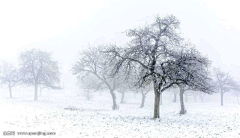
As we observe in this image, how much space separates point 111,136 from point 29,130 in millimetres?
6772

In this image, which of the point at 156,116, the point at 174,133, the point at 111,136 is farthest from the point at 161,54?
the point at 111,136

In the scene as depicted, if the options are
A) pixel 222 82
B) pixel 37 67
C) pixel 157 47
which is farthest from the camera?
pixel 222 82

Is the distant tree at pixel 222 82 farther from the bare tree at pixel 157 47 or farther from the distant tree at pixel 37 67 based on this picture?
the distant tree at pixel 37 67

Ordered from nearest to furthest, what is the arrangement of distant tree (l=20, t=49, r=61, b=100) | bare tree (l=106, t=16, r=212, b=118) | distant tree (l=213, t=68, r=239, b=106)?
bare tree (l=106, t=16, r=212, b=118), distant tree (l=20, t=49, r=61, b=100), distant tree (l=213, t=68, r=239, b=106)

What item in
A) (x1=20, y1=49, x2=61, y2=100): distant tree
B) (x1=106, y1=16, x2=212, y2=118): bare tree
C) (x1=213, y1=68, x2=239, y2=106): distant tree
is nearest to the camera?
(x1=106, y1=16, x2=212, y2=118): bare tree

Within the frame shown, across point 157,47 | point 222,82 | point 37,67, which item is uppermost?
point 157,47

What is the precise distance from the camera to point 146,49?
1867cm

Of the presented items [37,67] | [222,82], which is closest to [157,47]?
[37,67]

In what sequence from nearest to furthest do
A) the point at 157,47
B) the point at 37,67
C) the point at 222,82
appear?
the point at 157,47, the point at 37,67, the point at 222,82

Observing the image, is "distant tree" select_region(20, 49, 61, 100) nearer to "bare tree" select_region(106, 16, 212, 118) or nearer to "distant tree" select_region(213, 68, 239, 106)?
"bare tree" select_region(106, 16, 212, 118)

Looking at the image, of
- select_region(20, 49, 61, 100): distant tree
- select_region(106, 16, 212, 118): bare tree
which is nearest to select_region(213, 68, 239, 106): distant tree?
select_region(106, 16, 212, 118): bare tree

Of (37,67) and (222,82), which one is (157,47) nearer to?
(37,67)

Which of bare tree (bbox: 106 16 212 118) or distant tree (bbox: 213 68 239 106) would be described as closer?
bare tree (bbox: 106 16 212 118)

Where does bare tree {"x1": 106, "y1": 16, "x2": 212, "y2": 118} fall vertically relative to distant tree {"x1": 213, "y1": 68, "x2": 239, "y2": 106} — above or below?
above
